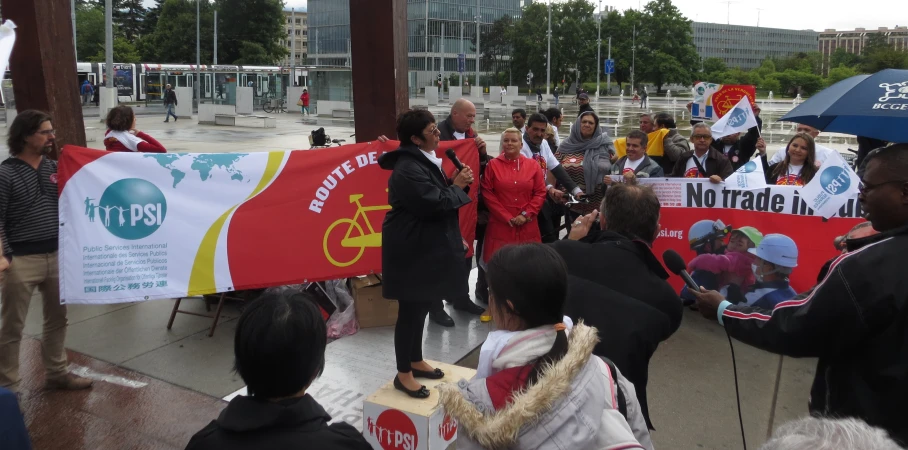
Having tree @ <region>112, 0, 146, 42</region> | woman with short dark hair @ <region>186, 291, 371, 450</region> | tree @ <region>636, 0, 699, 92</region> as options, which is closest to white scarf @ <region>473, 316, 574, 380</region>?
woman with short dark hair @ <region>186, 291, 371, 450</region>

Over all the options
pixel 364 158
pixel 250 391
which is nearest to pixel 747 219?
pixel 364 158

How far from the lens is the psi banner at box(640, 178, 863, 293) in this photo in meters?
6.26

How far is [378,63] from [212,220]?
1946 mm

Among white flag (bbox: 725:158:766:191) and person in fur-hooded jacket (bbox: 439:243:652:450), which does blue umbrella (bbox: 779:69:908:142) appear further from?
white flag (bbox: 725:158:766:191)

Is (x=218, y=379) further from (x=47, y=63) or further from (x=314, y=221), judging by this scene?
(x=47, y=63)

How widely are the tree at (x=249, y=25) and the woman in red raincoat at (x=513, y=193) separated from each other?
258 feet

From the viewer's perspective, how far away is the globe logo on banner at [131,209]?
5.36 meters

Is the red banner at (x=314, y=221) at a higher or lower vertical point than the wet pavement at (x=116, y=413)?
higher

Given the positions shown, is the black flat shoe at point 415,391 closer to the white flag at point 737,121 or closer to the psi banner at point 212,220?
the psi banner at point 212,220

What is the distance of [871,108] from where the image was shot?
3660 mm

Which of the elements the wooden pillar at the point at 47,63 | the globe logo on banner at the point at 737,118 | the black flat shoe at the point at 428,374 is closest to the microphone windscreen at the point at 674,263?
the black flat shoe at the point at 428,374

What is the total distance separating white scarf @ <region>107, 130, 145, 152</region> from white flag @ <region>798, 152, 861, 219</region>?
552 cm

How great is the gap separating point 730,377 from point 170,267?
4.25 m

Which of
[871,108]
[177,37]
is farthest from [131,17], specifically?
[871,108]
